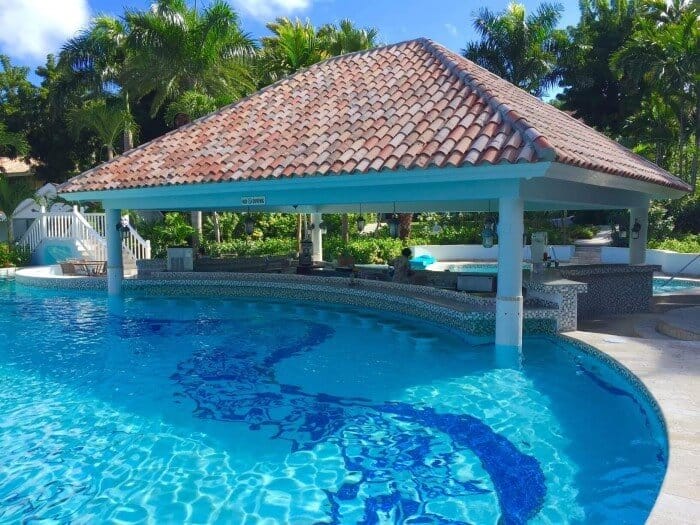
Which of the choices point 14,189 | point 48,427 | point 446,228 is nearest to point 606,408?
point 48,427

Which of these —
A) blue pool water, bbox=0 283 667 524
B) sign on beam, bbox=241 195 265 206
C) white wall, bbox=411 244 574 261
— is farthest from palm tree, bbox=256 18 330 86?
blue pool water, bbox=0 283 667 524

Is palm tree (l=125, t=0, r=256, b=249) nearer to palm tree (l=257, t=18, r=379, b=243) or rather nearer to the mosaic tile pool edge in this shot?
palm tree (l=257, t=18, r=379, b=243)

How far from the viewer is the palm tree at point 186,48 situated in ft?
65.9

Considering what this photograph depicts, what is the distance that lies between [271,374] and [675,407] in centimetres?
564

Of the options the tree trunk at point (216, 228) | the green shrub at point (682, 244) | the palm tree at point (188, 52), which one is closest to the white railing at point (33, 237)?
the tree trunk at point (216, 228)

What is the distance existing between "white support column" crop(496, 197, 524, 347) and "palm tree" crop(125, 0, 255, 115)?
1572 cm

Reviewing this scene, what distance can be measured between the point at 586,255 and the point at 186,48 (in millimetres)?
19885

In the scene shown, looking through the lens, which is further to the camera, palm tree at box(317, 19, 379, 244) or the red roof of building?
palm tree at box(317, 19, 379, 244)

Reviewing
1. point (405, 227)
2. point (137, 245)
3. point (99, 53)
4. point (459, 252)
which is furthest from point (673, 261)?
point (99, 53)

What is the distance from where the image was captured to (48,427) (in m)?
6.62

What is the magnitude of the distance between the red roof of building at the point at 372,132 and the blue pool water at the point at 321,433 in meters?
3.36

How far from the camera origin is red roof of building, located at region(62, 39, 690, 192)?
28.4 feet

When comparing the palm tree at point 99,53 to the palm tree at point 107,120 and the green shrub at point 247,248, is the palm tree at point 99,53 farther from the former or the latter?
the green shrub at point 247,248

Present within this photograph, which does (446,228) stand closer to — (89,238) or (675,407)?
(89,238)
